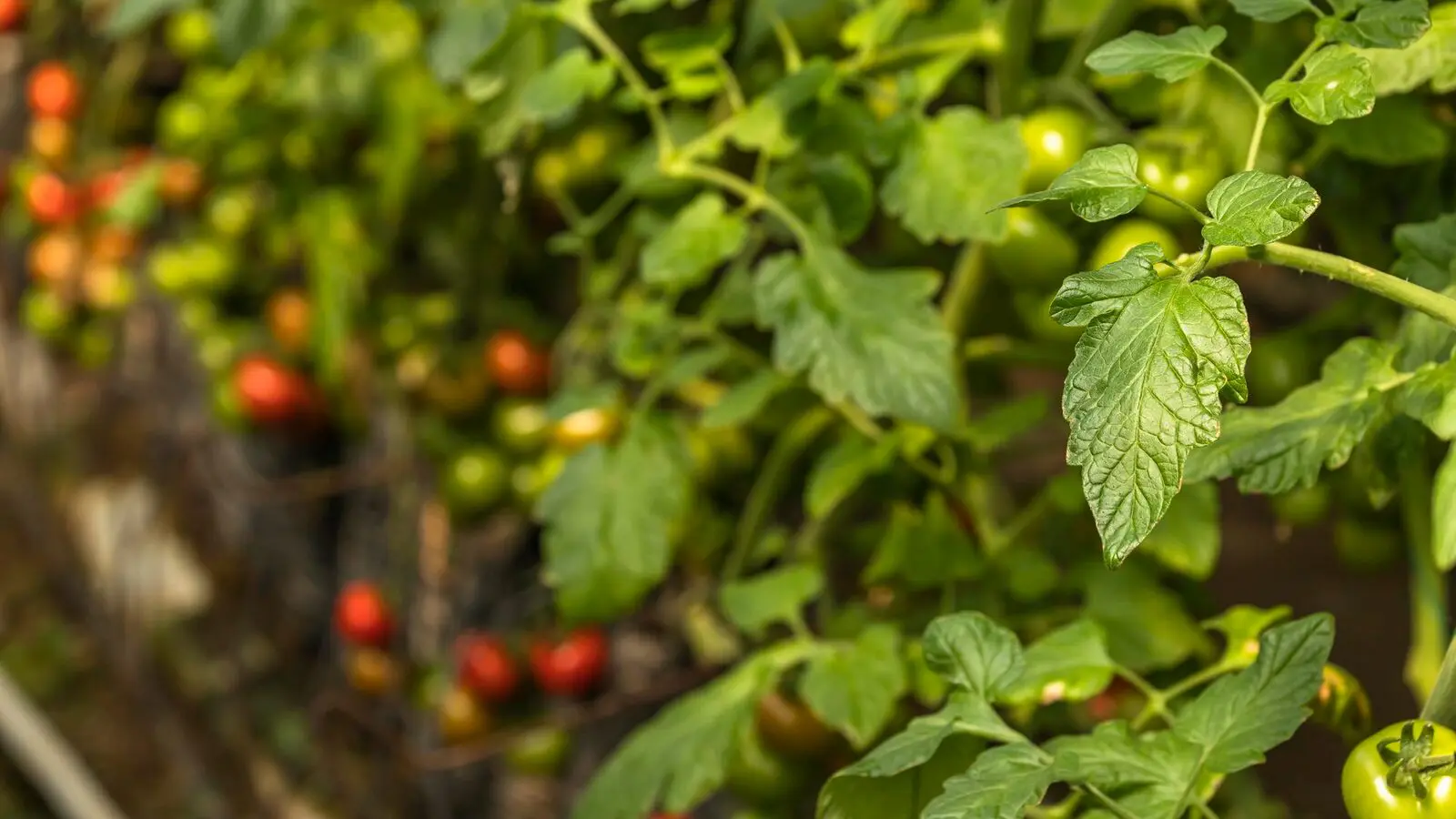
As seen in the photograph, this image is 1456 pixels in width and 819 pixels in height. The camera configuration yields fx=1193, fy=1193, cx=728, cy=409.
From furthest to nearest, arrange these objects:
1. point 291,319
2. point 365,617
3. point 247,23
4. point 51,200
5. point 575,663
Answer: point 51,200 → point 291,319 → point 365,617 → point 575,663 → point 247,23

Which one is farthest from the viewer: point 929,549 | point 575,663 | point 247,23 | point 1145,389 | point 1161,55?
point 575,663

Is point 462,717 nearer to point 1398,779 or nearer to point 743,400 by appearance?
point 743,400

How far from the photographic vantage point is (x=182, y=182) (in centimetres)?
162

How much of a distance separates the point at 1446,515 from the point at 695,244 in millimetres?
418

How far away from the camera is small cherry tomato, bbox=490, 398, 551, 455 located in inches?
49.6

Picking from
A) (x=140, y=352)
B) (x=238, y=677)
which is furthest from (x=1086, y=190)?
(x=140, y=352)

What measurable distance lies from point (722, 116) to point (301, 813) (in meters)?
1.17

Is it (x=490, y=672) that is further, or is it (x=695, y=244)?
(x=490, y=672)

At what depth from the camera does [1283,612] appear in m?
0.60

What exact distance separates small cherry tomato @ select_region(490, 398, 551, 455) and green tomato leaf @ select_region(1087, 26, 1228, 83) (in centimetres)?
82

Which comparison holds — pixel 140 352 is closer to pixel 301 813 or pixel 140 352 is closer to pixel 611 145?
pixel 301 813

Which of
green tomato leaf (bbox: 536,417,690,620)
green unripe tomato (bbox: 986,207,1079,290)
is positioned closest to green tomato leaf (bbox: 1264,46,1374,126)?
green unripe tomato (bbox: 986,207,1079,290)

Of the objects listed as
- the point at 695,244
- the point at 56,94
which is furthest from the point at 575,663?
the point at 56,94

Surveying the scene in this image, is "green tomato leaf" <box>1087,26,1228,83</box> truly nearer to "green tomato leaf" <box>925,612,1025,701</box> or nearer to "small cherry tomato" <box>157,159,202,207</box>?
"green tomato leaf" <box>925,612,1025,701</box>
